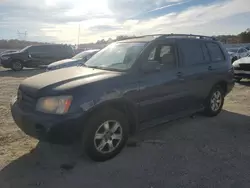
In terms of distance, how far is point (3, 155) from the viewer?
13.1ft

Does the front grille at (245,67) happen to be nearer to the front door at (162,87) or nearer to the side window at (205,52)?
the side window at (205,52)

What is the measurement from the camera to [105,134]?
3.79m

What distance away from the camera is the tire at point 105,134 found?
3.58m

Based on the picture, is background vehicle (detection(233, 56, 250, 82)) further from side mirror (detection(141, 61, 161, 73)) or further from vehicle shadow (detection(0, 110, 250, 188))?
side mirror (detection(141, 61, 161, 73))

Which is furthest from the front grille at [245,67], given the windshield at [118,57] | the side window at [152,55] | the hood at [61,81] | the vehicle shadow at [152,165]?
the hood at [61,81]

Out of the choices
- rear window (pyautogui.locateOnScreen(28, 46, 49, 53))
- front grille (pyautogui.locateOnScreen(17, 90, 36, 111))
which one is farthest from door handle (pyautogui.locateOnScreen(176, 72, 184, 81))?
rear window (pyautogui.locateOnScreen(28, 46, 49, 53))

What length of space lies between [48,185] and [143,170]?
4.11 ft

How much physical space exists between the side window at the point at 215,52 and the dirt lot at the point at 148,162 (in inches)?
64.5

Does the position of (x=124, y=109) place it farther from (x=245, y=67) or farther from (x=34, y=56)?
(x=34, y=56)

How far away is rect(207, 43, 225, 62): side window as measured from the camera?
5852mm

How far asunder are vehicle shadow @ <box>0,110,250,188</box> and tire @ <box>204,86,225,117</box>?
37.2 inches

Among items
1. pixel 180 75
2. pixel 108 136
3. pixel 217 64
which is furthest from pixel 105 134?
pixel 217 64

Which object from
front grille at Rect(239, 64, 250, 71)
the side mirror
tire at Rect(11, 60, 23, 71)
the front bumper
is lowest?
tire at Rect(11, 60, 23, 71)

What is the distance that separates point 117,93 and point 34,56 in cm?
1600
